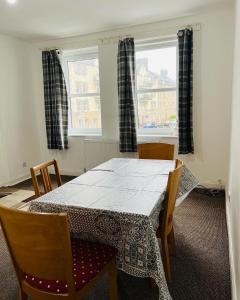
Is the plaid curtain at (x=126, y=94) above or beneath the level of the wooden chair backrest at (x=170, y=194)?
above

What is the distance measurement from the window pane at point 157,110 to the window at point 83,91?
781 millimetres

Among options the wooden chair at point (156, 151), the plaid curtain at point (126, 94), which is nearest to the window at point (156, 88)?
the plaid curtain at point (126, 94)

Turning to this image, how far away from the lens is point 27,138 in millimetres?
4715

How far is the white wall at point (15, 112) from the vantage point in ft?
13.8

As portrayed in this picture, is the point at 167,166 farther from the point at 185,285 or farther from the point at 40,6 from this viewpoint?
the point at 40,6

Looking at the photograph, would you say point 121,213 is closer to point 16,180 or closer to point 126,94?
point 126,94

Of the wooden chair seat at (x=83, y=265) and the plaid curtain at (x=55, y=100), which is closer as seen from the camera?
the wooden chair seat at (x=83, y=265)

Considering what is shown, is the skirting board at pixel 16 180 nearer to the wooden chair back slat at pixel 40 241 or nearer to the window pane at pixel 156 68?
the window pane at pixel 156 68

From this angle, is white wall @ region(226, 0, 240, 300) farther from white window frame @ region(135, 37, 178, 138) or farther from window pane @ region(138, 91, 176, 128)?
window pane @ region(138, 91, 176, 128)

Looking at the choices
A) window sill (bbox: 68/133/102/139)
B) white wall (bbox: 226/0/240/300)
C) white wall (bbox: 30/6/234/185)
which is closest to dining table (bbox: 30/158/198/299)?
white wall (bbox: 226/0/240/300)

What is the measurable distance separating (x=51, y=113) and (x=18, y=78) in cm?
80

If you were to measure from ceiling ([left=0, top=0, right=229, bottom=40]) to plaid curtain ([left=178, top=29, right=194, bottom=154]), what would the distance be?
0.36 m

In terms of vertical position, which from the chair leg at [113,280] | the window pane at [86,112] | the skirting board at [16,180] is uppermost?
the window pane at [86,112]

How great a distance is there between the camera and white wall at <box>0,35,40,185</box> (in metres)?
4.21
